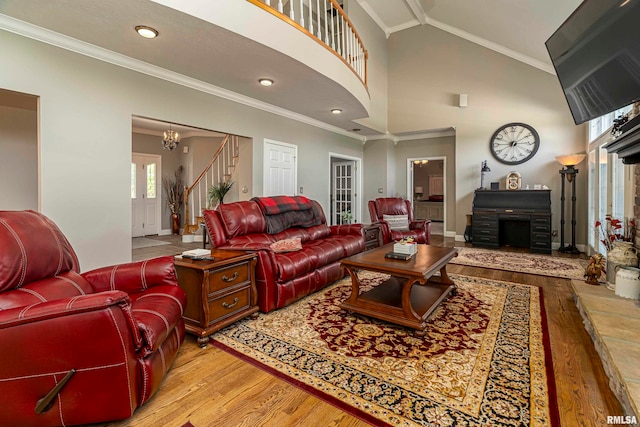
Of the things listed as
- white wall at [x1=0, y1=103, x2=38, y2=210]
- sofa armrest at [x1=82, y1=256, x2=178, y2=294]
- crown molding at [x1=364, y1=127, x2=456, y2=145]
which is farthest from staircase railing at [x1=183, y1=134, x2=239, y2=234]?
sofa armrest at [x1=82, y1=256, x2=178, y2=294]

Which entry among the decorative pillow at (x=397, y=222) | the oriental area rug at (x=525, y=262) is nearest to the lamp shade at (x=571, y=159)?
the oriental area rug at (x=525, y=262)

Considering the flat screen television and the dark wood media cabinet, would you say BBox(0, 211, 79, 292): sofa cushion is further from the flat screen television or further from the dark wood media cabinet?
the dark wood media cabinet

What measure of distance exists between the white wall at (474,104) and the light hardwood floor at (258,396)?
4971 mm

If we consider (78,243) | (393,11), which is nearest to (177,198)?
(78,243)

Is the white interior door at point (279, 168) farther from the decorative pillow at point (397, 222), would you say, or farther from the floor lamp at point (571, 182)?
the floor lamp at point (571, 182)

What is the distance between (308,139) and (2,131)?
14.6 ft

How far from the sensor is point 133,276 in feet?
6.58

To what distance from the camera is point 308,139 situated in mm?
6078

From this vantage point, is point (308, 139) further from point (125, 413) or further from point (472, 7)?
point (125, 413)

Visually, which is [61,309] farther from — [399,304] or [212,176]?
[212,176]

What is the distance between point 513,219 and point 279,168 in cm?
466

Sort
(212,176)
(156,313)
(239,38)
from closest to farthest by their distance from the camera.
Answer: (156,313) < (239,38) < (212,176)

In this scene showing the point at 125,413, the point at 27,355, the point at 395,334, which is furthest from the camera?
the point at 395,334

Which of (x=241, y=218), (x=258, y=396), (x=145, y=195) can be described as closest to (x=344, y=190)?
(x=241, y=218)
